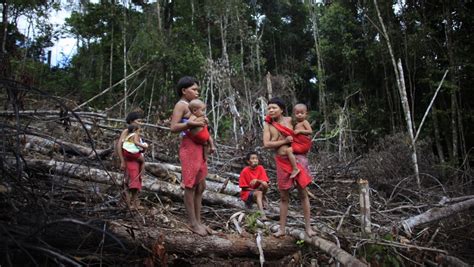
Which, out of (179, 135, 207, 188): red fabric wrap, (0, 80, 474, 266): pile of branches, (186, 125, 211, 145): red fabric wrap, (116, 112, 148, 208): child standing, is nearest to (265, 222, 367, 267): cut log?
(0, 80, 474, 266): pile of branches

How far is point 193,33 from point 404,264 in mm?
14338

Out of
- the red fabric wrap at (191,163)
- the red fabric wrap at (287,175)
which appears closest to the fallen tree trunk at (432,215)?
the red fabric wrap at (287,175)

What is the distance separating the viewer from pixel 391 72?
14.4 m

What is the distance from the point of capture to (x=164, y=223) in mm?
4273

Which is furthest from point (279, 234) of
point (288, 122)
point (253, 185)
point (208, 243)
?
point (253, 185)

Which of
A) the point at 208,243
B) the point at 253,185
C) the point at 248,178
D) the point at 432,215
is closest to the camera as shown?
the point at 208,243

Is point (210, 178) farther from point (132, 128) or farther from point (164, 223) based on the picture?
point (164, 223)

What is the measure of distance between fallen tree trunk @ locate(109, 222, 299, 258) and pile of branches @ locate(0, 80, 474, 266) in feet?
0.03

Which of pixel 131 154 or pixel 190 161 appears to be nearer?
pixel 190 161

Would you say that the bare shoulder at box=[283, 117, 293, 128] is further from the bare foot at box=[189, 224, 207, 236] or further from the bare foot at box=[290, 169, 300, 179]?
the bare foot at box=[189, 224, 207, 236]

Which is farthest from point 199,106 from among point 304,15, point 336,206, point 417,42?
point 304,15

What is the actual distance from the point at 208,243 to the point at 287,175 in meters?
1.06

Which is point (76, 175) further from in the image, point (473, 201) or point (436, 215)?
point (473, 201)

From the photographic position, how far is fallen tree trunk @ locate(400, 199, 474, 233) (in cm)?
461
